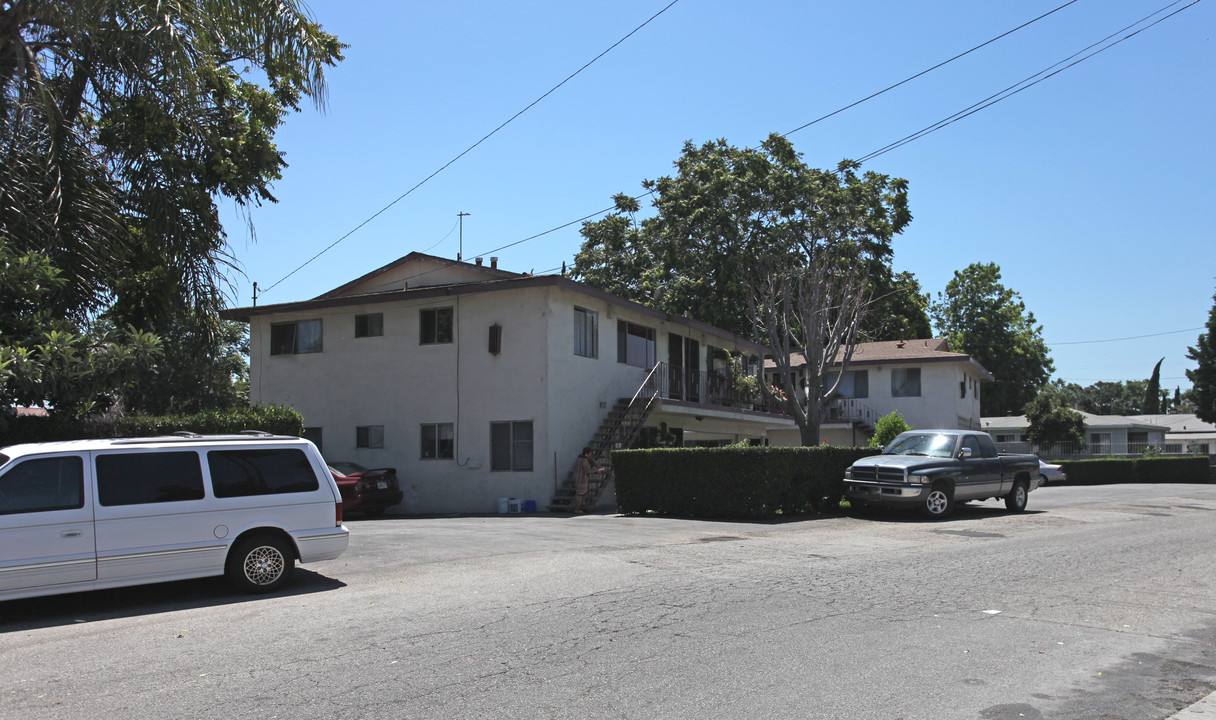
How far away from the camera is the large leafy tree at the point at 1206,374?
5184cm

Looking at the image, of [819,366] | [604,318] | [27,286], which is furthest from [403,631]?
[819,366]

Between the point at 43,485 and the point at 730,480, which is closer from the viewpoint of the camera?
the point at 43,485

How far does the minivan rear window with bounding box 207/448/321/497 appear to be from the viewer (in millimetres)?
9711

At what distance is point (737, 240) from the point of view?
3534cm

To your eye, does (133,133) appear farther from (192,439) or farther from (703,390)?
(703,390)

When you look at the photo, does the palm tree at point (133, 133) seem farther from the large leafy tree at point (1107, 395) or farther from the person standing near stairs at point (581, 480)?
the large leafy tree at point (1107, 395)

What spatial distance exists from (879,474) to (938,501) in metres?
1.24

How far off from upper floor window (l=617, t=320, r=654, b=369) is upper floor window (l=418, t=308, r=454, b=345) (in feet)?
16.2

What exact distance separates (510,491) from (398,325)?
18.9ft

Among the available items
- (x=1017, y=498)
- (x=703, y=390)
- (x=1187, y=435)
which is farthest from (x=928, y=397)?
(x=1187, y=435)

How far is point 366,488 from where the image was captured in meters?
21.7

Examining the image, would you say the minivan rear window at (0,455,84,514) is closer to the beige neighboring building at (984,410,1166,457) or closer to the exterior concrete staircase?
the exterior concrete staircase

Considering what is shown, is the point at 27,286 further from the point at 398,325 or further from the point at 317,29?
the point at 398,325

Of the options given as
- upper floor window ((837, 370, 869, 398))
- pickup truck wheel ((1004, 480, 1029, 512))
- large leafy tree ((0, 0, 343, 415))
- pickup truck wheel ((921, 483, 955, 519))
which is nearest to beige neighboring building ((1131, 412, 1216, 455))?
upper floor window ((837, 370, 869, 398))
